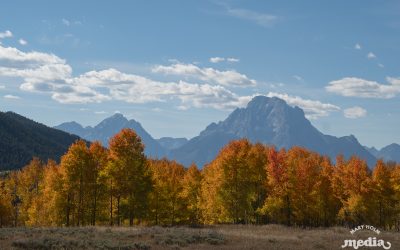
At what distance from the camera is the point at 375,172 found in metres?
67.1

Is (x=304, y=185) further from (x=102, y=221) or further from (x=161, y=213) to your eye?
Result: (x=102, y=221)

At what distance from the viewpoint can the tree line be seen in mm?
51562

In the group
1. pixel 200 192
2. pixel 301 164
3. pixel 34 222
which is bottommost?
pixel 34 222

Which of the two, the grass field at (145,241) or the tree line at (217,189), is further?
the tree line at (217,189)

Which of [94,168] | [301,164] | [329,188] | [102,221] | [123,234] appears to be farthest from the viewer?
[329,188]

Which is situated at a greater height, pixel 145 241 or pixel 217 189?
pixel 217 189

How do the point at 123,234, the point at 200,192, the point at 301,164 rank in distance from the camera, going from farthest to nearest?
the point at 200,192 → the point at 301,164 → the point at 123,234

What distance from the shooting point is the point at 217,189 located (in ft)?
196

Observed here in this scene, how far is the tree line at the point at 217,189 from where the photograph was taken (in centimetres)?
5156

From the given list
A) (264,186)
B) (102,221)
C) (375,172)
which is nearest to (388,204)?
(375,172)

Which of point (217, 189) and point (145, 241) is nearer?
point (145, 241)

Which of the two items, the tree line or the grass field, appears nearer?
the grass field

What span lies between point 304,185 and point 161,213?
2194cm

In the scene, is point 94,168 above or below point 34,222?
above
